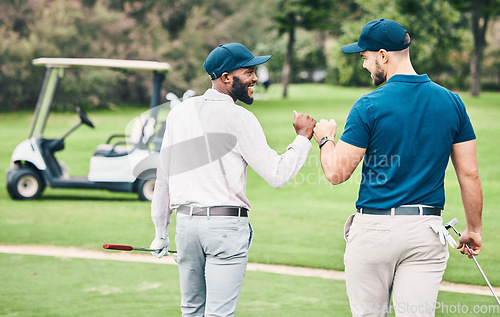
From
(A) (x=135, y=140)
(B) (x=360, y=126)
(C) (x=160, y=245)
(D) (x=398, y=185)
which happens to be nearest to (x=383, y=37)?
(B) (x=360, y=126)

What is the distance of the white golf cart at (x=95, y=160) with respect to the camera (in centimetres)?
1086

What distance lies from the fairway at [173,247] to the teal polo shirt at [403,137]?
2.56 meters

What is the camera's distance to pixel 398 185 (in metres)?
2.91

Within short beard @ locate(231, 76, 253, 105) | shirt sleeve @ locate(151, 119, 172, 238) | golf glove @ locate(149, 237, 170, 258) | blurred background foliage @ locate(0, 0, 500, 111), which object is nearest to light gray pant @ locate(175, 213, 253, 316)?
shirt sleeve @ locate(151, 119, 172, 238)

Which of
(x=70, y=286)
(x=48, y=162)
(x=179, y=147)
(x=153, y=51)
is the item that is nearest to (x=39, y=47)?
(x=153, y=51)

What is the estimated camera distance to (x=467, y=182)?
3.06 metres

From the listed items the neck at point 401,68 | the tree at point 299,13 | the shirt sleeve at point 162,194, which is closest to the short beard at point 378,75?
the neck at point 401,68

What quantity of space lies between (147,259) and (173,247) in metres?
0.49

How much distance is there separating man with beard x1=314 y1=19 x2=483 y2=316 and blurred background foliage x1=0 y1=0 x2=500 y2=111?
25498 mm

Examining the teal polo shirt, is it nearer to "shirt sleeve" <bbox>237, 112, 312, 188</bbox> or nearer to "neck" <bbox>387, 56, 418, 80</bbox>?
"neck" <bbox>387, 56, 418, 80</bbox>

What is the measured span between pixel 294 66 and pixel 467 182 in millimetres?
49352

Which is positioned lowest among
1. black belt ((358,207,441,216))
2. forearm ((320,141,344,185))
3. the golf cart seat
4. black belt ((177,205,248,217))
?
the golf cart seat

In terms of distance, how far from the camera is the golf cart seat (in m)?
10.9

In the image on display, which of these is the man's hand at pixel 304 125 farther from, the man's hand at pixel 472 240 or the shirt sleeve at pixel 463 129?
the man's hand at pixel 472 240
